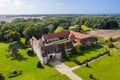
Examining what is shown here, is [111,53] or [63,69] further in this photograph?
[111,53]

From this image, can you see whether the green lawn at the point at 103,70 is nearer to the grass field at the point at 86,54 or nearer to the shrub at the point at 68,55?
the grass field at the point at 86,54

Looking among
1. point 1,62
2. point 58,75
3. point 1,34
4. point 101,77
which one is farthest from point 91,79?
point 1,34

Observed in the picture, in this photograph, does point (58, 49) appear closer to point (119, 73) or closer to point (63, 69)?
point (63, 69)

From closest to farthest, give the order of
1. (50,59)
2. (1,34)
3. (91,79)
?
(91,79)
(50,59)
(1,34)

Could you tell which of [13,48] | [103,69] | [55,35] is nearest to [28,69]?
[13,48]

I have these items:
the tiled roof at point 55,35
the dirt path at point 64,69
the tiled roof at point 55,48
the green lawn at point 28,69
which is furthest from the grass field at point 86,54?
the tiled roof at point 55,35

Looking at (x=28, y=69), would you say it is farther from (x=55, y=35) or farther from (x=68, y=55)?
(x=55, y=35)
